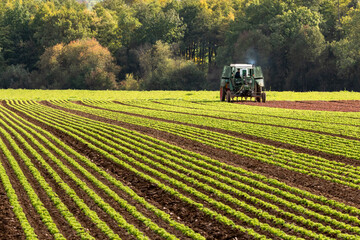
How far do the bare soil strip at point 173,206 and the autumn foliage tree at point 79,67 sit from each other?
63.0 metres

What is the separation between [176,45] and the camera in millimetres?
88125

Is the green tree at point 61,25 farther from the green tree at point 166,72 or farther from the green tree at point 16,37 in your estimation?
the green tree at point 166,72

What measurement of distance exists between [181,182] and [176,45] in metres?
77.3

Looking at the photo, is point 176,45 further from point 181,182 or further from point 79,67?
point 181,182

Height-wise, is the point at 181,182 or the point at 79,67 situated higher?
the point at 79,67

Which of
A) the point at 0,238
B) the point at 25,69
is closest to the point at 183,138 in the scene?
the point at 0,238

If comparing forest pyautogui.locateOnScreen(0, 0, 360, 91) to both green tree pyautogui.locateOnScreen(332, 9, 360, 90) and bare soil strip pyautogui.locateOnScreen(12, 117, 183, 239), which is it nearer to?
green tree pyautogui.locateOnScreen(332, 9, 360, 90)

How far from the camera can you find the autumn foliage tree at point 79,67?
255 feet

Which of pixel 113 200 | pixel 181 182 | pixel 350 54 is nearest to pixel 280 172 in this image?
pixel 181 182

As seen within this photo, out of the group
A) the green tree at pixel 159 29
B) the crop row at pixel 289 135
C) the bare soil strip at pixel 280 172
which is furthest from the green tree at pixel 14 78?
the bare soil strip at pixel 280 172

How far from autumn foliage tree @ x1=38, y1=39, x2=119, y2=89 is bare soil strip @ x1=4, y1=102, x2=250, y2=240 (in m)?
63.0

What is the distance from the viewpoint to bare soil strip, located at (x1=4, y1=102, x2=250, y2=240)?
8.83 m

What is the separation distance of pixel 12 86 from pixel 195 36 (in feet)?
110

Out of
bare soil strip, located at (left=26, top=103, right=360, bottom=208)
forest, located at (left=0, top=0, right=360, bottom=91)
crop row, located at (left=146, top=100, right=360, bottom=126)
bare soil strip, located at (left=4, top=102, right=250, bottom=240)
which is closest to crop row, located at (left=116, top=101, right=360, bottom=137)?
crop row, located at (left=146, top=100, right=360, bottom=126)
